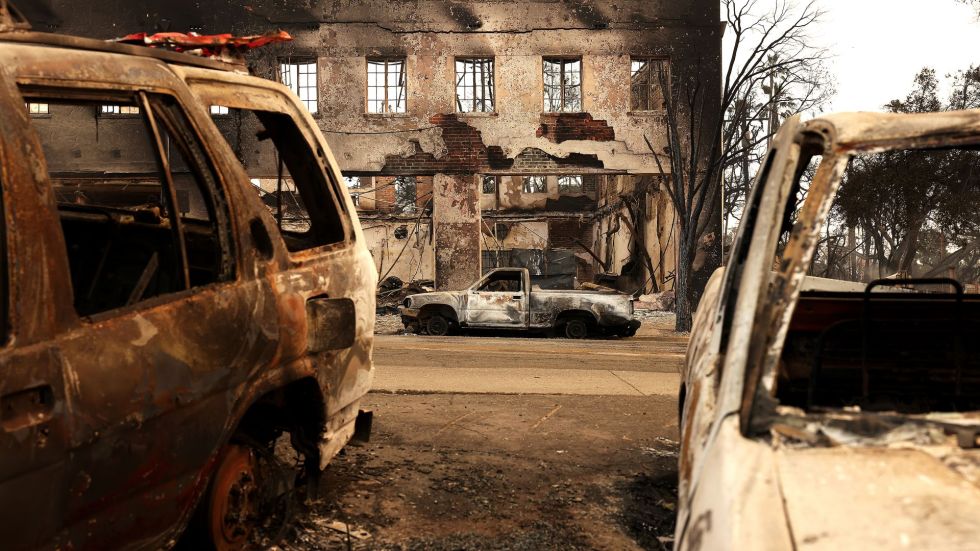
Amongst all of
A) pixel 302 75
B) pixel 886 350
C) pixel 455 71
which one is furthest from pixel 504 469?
pixel 302 75

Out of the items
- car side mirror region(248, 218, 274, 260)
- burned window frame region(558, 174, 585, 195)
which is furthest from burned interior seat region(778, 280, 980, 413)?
burned window frame region(558, 174, 585, 195)

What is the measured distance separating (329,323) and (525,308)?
44.2 ft

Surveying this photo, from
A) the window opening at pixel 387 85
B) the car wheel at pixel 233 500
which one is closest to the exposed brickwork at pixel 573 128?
the window opening at pixel 387 85

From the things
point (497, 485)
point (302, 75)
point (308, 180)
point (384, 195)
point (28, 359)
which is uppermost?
point (302, 75)

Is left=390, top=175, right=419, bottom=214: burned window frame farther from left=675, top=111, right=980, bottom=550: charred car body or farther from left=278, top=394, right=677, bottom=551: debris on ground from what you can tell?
left=675, top=111, right=980, bottom=550: charred car body

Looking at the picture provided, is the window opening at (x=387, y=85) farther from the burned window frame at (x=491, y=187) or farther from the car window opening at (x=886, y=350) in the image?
the car window opening at (x=886, y=350)

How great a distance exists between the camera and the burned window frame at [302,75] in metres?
22.4

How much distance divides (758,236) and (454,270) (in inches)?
802

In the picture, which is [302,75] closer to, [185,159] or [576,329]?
[576,329]

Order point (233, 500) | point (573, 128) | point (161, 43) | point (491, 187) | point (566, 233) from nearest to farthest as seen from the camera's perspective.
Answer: point (233, 500)
point (161, 43)
point (573, 128)
point (566, 233)
point (491, 187)

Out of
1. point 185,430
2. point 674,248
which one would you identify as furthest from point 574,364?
point 674,248

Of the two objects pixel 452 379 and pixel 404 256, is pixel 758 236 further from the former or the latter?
pixel 404 256

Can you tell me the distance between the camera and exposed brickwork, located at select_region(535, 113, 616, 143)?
72.6 feet

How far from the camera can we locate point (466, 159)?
73.4ft
